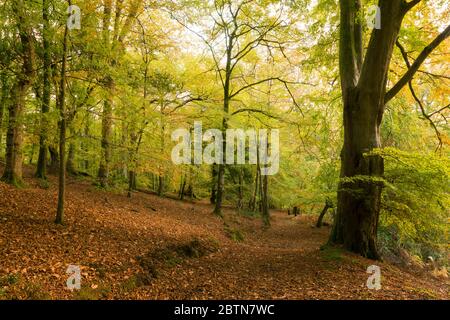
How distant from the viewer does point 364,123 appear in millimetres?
6730

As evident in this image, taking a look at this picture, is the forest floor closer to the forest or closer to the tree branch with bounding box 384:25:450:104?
the forest

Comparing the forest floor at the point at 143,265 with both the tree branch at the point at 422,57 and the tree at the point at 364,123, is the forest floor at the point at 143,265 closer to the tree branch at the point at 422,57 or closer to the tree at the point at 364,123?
the tree at the point at 364,123

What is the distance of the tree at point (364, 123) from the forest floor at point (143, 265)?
706 millimetres

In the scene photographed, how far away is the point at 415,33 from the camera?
23.6 ft

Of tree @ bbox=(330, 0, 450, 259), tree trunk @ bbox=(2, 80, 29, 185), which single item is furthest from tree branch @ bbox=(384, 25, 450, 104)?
tree trunk @ bbox=(2, 80, 29, 185)

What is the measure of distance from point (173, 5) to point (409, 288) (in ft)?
32.9

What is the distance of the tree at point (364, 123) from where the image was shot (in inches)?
245

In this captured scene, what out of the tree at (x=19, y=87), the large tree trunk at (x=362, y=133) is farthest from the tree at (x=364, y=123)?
the tree at (x=19, y=87)

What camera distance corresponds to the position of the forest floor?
180 inches

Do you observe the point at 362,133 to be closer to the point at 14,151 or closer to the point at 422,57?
the point at 422,57

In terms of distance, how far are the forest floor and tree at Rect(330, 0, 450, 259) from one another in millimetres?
706

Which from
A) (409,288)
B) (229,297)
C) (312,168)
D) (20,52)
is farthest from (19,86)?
(312,168)

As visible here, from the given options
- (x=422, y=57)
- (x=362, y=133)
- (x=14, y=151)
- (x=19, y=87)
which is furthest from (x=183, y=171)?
(x=422, y=57)

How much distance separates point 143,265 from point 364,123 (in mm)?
5848
